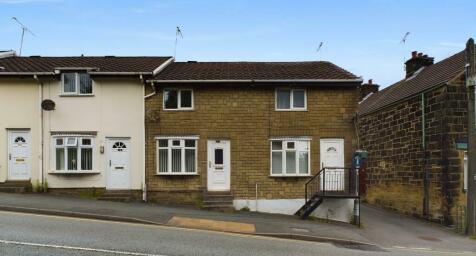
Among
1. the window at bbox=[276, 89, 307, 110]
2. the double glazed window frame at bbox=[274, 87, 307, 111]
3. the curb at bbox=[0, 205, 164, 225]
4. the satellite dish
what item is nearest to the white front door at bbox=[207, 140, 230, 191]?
the double glazed window frame at bbox=[274, 87, 307, 111]

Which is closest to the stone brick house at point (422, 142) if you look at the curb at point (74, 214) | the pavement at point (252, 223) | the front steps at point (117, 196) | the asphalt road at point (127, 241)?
the pavement at point (252, 223)

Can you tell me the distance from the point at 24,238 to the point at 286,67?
46.1 ft

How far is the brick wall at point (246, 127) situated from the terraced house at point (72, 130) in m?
0.79

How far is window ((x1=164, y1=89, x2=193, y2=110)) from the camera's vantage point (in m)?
19.3

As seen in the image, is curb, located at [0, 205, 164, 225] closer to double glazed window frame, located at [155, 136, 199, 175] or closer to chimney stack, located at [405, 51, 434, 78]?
double glazed window frame, located at [155, 136, 199, 175]

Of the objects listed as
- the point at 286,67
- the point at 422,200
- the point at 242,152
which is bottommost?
the point at 422,200

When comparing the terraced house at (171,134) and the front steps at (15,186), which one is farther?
the terraced house at (171,134)

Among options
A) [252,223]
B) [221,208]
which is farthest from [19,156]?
[252,223]

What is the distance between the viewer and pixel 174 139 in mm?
19078

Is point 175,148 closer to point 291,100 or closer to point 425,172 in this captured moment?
point 291,100

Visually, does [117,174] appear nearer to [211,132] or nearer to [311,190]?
[211,132]

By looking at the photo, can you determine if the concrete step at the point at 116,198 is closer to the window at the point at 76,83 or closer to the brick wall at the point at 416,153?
the window at the point at 76,83

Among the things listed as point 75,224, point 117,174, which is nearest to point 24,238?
point 75,224

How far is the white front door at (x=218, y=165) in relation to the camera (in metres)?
19.0
